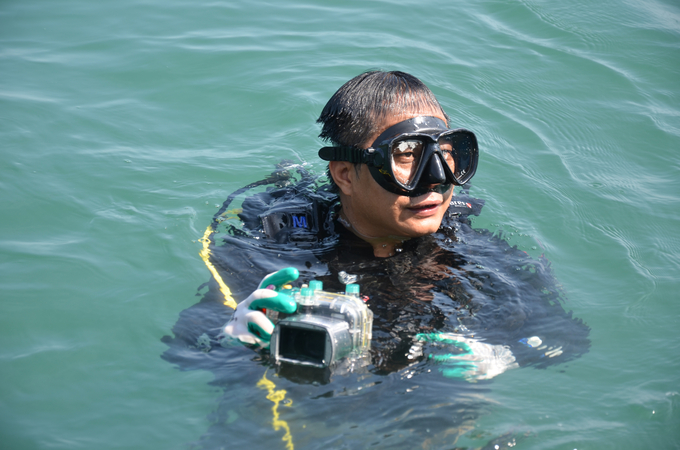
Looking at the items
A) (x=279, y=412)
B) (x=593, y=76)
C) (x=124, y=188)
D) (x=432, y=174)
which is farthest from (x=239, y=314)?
(x=593, y=76)

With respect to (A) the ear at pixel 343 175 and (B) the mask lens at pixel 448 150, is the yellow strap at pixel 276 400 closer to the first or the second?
(A) the ear at pixel 343 175

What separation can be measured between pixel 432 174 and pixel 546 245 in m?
1.62

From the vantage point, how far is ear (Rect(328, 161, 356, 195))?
3566mm

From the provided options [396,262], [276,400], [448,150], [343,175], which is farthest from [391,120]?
[276,400]

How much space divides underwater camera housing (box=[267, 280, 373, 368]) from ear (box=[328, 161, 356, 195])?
110 centimetres

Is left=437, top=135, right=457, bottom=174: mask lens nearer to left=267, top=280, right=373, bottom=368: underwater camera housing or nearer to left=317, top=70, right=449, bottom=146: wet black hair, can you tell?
left=317, top=70, right=449, bottom=146: wet black hair

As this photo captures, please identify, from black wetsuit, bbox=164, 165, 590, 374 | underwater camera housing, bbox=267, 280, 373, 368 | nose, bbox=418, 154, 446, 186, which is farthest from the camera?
nose, bbox=418, 154, 446, 186

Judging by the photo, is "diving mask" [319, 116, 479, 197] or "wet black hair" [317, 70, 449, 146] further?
"wet black hair" [317, 70, 449, 146]

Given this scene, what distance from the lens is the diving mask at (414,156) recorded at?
3.22 metres

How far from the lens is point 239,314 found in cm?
274

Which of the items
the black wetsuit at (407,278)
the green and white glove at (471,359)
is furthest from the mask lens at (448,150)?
the green and white glove at (471,359)

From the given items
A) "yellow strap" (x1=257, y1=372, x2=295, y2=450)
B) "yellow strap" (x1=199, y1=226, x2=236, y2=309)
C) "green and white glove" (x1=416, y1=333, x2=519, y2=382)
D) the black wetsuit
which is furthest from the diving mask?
"yellow strap" (x1=257, y1=372, x2=295, y2=450)

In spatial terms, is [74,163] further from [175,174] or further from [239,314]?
[239,314]

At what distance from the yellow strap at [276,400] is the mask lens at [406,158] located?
124 centimetres
